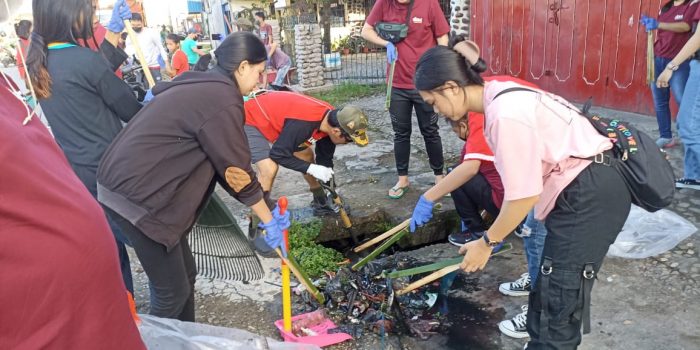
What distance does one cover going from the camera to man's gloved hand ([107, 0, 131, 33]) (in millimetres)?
3256

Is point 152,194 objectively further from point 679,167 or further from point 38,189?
point 679,167

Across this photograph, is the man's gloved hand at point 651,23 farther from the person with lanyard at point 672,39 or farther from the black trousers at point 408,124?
the black trousers at point 408,124

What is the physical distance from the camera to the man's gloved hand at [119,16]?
3.26 metres

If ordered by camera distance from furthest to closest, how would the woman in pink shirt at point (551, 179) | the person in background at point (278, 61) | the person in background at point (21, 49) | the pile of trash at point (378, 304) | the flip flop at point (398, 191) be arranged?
the person in background at point (278, 61) → the flip flop at point (398, 191) → the pile of trash at point (378, 304) → the woman in pink shirt at point (551, 179) → the person in background at point (21, 49)

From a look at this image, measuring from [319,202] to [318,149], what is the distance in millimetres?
470

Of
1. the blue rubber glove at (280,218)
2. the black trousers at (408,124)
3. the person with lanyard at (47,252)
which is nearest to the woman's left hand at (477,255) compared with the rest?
the blue rubber glove at (280,218)

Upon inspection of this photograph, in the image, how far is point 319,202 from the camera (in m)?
4.21

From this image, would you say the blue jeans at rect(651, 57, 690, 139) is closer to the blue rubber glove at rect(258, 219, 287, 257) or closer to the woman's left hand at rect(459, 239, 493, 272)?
the woman's left hand at rect(459, 239, 493, 272)

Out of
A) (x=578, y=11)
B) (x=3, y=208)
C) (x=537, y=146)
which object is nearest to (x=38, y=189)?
(x=3, y=208)

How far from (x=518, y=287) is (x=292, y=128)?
1.96 meters

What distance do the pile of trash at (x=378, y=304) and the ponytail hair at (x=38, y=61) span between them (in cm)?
169

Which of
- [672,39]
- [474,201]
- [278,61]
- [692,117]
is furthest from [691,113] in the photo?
[278,61]

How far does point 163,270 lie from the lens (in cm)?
211

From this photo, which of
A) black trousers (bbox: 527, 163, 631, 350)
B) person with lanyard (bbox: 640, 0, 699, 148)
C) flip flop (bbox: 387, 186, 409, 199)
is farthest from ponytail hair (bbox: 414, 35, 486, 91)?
person with lanyard (bbox: 640, 0, 699, 148)
